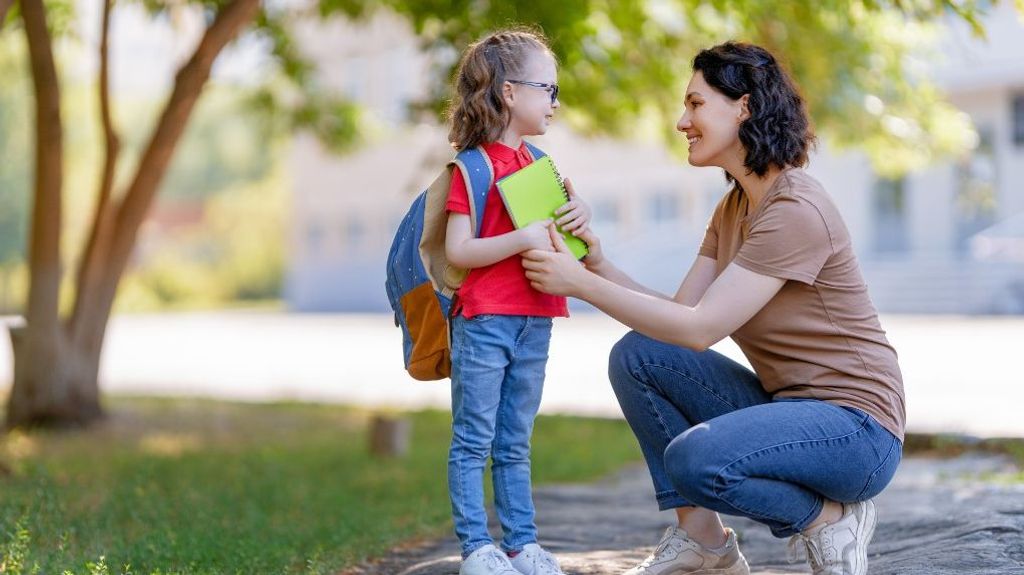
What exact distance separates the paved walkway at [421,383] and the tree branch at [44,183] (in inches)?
141

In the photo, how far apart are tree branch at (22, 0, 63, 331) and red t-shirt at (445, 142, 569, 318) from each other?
5.25 metres

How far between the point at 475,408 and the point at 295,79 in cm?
912

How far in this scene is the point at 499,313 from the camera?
11.9 feet

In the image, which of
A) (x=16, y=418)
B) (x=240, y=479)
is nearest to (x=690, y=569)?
(x=240, y=479)

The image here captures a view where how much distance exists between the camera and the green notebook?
3.55 m

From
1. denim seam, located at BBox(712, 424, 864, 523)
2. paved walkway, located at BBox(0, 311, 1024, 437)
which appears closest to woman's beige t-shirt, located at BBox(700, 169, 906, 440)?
denim seam, located at BBox(712, 424, 864, 523)

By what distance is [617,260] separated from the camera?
94.7ft

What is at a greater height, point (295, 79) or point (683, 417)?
point (295, 79)

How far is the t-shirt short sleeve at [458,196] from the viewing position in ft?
11.9

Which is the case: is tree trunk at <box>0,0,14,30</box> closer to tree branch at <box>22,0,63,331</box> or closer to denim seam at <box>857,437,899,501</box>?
tree branch at <box>22,0,63,331</box>

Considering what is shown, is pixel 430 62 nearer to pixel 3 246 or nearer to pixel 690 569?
pixel 690 569

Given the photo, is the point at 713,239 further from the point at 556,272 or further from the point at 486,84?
the point at 486,84

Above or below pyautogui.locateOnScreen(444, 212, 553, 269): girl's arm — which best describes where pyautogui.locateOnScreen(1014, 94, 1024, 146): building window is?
above

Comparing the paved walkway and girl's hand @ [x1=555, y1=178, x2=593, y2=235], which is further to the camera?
the paved walkway
